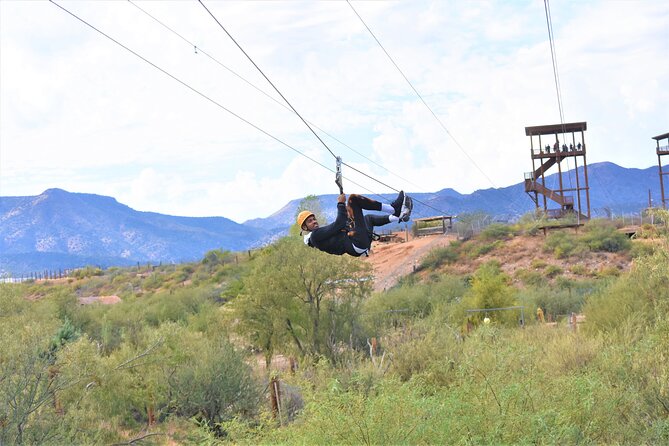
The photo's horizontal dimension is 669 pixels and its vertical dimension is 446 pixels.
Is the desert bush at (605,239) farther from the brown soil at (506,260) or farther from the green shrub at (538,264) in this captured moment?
the green shrub at (538,264)

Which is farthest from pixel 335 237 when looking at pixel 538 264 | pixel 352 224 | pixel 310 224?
pixel 538 264

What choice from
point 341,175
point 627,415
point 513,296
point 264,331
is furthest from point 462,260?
point 341,175

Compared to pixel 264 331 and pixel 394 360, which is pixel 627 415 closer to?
pixel 394 360

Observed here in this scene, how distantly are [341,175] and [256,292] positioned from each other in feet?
90.2

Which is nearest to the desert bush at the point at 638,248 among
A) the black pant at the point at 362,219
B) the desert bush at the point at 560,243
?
the desert bush at the point at 560,243

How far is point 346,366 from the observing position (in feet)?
107

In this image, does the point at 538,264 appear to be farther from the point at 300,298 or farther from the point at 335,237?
the point at 335,237

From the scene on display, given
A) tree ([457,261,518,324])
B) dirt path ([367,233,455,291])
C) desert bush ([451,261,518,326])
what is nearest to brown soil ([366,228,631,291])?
dirt path ([367,233,455,291])

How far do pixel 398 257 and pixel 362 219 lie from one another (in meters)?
75.6

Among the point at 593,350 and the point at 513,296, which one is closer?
the point at 593,350

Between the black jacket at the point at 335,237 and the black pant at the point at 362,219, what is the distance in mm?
150

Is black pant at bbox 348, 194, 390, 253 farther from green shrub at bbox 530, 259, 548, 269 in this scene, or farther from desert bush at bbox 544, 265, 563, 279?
green shrub at bbox 530, 259, 548, 269

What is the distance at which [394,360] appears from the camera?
29750 millimetres

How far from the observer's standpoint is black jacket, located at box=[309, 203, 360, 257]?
1492cm
